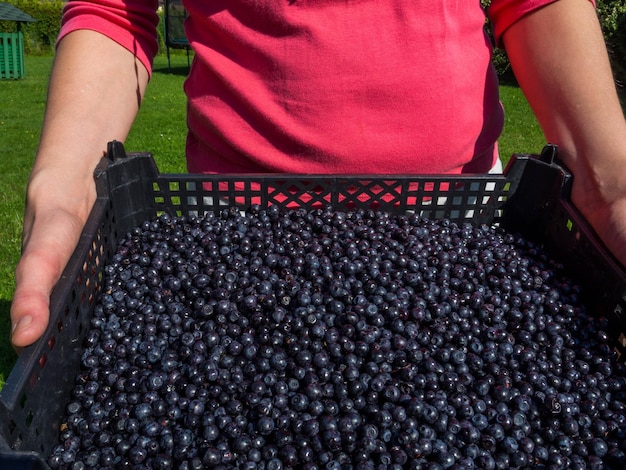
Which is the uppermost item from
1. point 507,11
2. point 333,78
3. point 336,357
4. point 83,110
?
point 507,11

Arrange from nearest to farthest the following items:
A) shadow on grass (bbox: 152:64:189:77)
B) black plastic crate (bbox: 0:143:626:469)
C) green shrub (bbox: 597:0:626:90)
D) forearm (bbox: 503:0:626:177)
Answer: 1. black plastic crate (bbox: 0:143:626:469)
2. forearm (bbox: 503:0:626:177)
3. green shrub (bbox: 597:0:626:90)
4. shadow on grass (bbox: 152:64:189:77)

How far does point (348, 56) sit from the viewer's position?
4.18 ft

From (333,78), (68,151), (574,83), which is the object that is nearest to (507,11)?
(574,83)

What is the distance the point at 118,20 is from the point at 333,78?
58 centimetres

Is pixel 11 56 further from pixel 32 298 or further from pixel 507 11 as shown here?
pixel 32 298

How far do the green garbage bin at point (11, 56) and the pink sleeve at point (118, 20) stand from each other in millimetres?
11081

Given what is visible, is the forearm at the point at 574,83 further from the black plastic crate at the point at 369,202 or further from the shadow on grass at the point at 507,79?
the shadow on grass at the point at 507,79

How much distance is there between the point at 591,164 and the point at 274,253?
30.3 inches

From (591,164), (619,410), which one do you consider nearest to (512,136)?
(591,164)

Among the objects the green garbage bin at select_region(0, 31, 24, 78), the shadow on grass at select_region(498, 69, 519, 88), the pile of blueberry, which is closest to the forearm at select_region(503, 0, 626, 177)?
the pile of blueberry

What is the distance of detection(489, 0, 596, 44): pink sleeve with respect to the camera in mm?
1366

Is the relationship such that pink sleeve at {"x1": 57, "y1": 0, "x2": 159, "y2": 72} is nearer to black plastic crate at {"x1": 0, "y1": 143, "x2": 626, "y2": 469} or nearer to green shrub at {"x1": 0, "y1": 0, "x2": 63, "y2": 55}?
black plastic crate at {"x1": 0, "y1": 143, "x2": 626, "y2": 469}

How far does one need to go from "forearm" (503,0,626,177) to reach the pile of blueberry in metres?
0.29

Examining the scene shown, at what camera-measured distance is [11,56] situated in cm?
1087
